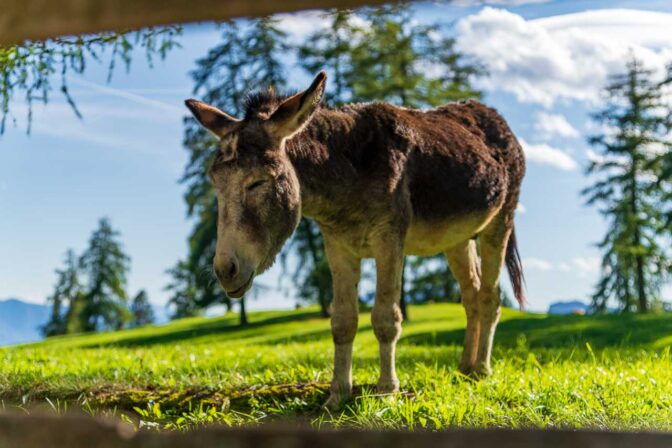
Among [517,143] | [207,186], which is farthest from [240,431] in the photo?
[207,186]

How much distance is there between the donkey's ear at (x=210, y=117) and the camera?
4207 mm

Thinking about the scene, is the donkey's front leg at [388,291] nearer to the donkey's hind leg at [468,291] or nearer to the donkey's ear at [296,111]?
the donkey's ear at [296,111]

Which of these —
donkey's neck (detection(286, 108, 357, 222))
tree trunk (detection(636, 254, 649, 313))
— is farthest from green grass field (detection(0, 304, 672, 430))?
donkey's neck (detection(286, 108, 357, 222))

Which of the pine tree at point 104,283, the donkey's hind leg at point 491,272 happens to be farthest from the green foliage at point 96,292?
the donkey's hind leg at point 491,272

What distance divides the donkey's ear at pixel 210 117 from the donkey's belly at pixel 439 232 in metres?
1.69

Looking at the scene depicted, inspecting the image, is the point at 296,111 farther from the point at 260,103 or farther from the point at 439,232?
the point at 439,232

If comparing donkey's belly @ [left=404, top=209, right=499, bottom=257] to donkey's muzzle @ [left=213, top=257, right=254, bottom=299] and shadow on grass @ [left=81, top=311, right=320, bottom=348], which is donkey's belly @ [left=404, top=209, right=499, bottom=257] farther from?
shadow on grass @ [left=81, top=311, right=320, bottom=348]

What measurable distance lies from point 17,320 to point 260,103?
6.99 feet

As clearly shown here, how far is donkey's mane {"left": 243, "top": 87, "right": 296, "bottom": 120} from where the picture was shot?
164 inches

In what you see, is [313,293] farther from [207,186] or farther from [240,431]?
[240,431]

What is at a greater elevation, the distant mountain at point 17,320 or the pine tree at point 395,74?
the pine tree at point 395,74

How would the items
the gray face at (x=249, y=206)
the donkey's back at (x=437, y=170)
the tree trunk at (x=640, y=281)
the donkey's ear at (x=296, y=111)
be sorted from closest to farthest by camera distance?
the gray face at (x=249, y=206) < the donkey's ear at (x=296, y=111) < the donkey's back at (x=437, y=170) < the tree trunk at (x=640, y=281)

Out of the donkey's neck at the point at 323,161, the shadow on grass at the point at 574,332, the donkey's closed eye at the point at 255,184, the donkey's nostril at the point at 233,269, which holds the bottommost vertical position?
the shadow on grass at the point at 574,332

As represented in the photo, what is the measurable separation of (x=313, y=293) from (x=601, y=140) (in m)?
9.49
